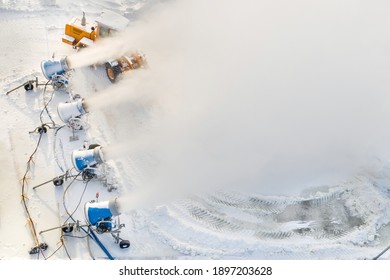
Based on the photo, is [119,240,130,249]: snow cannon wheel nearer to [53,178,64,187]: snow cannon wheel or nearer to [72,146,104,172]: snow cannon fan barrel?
[72,146,104,172]: snow cannon fan barrel

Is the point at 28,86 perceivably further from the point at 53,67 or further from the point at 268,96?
the point at 268,96

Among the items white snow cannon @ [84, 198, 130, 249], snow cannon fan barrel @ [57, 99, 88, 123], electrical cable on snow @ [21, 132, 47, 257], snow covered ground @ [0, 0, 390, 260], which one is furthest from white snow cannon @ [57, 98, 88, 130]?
white snow cannon @ [84, 198, 130, 249]

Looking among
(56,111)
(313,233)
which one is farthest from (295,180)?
(56,111)

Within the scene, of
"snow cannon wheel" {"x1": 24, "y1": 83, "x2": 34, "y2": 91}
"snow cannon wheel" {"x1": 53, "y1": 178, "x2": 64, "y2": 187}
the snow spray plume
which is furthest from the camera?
"snow cannon wheel" {"x1": 24, "y1": 83, "x2": 34, "y2": 91}

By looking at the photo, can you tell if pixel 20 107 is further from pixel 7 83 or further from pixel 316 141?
pixel 316 141

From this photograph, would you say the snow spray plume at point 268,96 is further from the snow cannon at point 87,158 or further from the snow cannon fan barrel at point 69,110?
the snow cannon at point 87,158

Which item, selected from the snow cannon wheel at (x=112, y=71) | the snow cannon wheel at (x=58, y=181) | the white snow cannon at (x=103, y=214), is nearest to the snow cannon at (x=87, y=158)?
the snow cannon wheel at (x=58, y=181)
